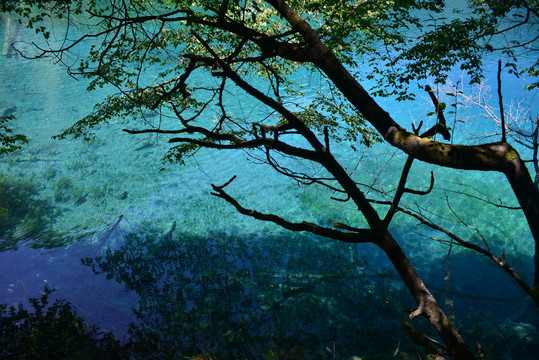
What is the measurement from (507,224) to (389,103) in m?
7.21

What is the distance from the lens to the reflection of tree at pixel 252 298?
512cm

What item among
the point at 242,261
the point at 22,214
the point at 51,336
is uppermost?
the point at 22,214

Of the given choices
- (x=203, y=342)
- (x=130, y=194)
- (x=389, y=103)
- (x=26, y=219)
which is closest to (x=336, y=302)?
(x=203, y=342)

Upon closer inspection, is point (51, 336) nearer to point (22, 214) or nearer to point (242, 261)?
point (242, 261)

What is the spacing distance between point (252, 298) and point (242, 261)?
3.78ft

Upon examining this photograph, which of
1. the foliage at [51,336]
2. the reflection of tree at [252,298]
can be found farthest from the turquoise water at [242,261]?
the foliage at [51,336]

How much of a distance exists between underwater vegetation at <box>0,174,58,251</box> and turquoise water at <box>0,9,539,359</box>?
4.0 inches

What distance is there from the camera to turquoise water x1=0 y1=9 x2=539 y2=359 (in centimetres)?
549

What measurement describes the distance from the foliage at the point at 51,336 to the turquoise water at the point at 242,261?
263mm

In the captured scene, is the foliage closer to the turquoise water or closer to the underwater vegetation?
the turquoise water

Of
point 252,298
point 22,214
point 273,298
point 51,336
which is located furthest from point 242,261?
point 22,214

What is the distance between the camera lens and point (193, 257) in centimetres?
735

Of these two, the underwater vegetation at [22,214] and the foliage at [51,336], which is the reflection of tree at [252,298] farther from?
the underwater vegetation at [22,214]

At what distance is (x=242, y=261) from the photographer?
7172 mm
